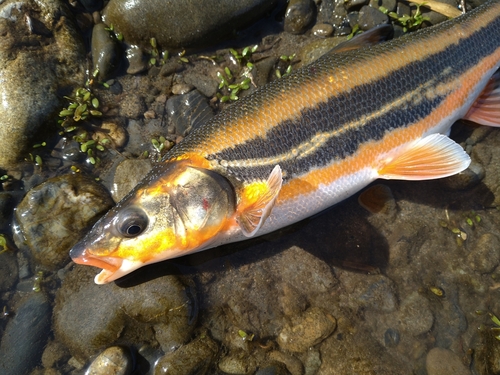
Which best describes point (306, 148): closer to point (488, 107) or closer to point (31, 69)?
point (488, 107)

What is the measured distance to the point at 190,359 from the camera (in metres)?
3.50

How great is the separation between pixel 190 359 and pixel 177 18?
3782mm

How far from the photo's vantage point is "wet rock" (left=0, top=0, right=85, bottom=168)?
393 cm

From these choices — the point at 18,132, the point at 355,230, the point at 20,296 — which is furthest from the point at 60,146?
the point at 355,230

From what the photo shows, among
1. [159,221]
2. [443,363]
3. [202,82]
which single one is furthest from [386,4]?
[443,363]

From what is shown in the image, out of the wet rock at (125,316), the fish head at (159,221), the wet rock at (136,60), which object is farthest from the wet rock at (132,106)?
the wet rock at (125,316)

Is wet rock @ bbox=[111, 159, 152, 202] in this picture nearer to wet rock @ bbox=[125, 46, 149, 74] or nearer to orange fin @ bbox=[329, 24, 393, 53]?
wet rock @ bbox=[125, 46, 149, 74]

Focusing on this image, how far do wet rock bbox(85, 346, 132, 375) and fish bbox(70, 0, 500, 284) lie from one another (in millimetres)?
829

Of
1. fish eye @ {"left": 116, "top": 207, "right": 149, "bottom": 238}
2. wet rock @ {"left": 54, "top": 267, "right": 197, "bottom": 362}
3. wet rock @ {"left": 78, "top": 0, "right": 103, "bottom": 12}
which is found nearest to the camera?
fish eye @ {"left": 116, "top": 207, "right": 149, "bottom": 238}

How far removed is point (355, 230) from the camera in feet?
13.6

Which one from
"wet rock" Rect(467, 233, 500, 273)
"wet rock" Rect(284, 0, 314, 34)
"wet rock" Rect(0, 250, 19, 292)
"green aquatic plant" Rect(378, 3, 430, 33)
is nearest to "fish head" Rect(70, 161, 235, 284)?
"wet rock" Rect(0, 250, 19, 292)

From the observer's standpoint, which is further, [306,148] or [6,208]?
[6,208]

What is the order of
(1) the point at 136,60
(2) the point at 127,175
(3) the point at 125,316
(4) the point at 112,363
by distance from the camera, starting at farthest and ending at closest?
A: (1) the point at 136,60 → (2) the point at 127,175 → (3) the point at 125,316 → (4) the point at 112,363

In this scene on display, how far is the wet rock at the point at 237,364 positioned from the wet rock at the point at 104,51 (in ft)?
11.5
